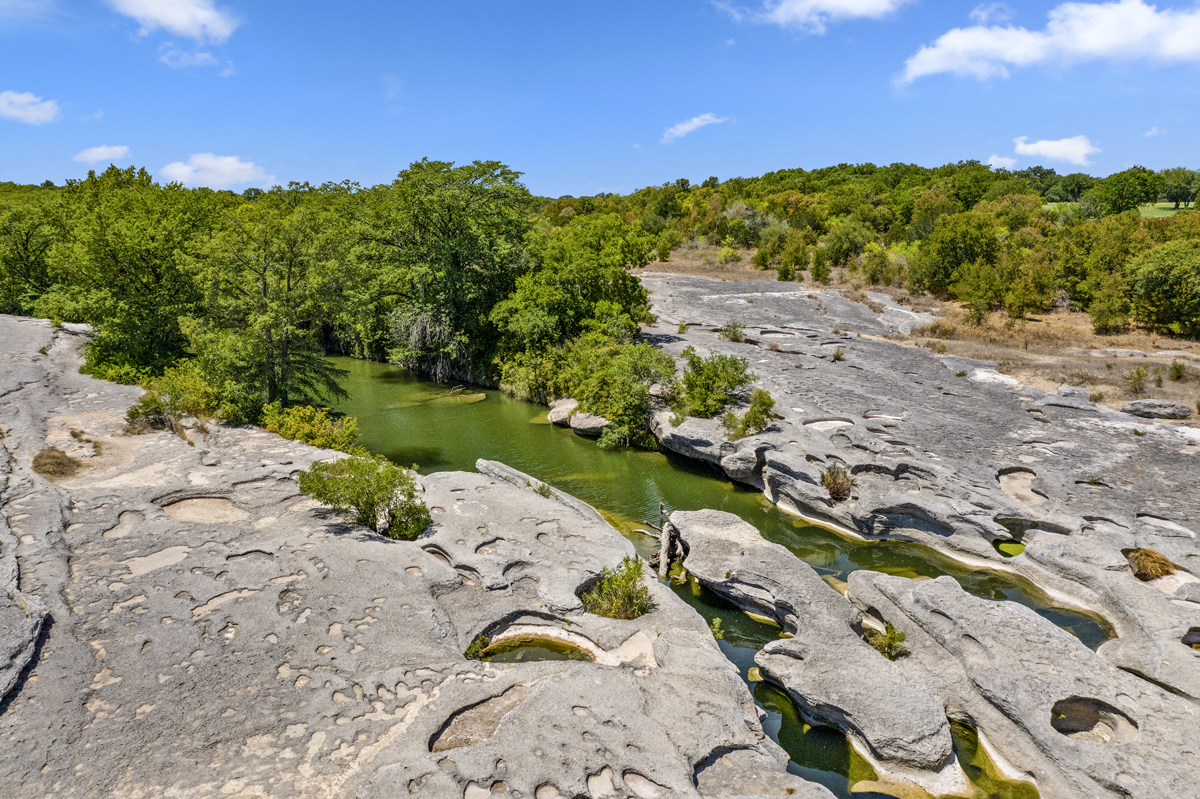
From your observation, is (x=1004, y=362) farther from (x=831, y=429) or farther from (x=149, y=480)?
A: (x=149, y=480)

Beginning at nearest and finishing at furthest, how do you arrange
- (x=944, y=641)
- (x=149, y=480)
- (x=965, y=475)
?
(x=944, y=641), (x=149, y=480), (x=965, y=475)

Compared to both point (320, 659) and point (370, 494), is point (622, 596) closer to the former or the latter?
point (320, 659)

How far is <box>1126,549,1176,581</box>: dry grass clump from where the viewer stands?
41.0ft

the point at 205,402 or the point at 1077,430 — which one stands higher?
the point at 205,402

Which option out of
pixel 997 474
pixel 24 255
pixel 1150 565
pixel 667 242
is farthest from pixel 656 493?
pixel 667 242

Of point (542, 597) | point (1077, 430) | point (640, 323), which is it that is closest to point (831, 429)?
point (1077, 430)

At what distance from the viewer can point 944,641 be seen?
436 inches

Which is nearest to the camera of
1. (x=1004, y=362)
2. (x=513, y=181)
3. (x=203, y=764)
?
(x=203, y=764)

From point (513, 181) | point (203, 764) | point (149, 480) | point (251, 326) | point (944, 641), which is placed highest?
point (513, 181)

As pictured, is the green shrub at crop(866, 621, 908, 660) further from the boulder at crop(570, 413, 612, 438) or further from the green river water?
the boulder at crop(570, 413, 612, 438)

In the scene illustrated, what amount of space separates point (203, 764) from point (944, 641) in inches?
443

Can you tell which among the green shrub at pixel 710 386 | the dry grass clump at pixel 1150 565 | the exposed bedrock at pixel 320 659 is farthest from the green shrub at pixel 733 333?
the dry grass clump at pixel 1150 565

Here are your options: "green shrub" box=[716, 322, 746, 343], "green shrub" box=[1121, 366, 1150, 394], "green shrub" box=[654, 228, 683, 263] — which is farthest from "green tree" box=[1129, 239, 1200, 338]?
"green shrub" box=[654, 228, 683, 263]

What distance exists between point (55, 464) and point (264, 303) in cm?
690
